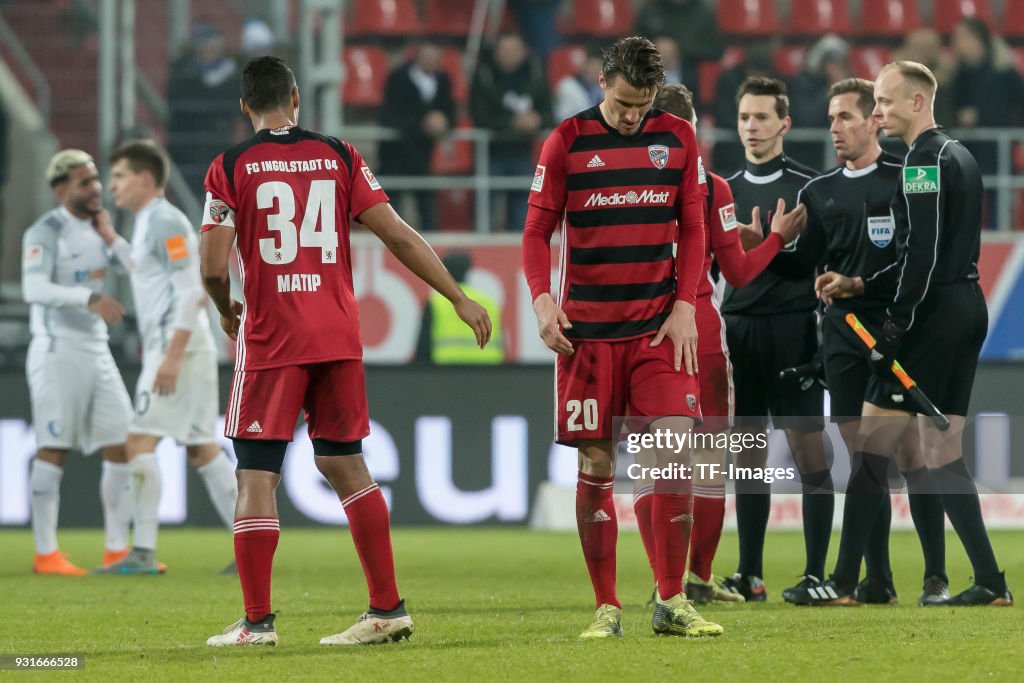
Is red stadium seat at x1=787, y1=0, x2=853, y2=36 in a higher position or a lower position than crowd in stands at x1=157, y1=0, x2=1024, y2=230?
higher

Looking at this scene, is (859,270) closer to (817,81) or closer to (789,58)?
(817,81)

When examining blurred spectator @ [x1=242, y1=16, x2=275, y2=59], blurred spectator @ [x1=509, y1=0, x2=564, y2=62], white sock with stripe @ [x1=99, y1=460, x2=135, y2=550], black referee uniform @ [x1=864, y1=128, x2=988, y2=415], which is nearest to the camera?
black referee uniform @ [x1=864, y1=128, x2=988, y2=415]

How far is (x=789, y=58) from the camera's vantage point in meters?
17.5

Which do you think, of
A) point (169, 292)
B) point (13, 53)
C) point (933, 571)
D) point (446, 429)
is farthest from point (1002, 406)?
point (13, 53)

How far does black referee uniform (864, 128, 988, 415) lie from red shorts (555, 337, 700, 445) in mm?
1349

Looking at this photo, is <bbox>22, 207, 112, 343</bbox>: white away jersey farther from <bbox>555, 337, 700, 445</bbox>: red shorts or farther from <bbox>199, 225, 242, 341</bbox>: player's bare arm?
<bbox>555, 337, 700, 445</bbox>: red shorts

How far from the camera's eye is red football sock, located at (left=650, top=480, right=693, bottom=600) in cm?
543

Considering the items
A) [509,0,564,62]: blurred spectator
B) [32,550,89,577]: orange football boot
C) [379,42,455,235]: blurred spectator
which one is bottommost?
[32,550,89,577]: orange football boot

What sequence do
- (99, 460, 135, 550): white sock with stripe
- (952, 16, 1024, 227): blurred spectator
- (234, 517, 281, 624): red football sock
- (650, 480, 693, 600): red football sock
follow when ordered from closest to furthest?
(234, 517, 281, 624): red football sock < (650, 480, 693, 600): red football sock < (99, 460, 135, 550): white sock with stripe < (952, 16, 1024, 227): blurred spectator

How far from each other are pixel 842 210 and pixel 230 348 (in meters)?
7.30

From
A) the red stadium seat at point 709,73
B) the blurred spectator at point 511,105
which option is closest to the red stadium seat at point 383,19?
the blurred spectator at point 511,105

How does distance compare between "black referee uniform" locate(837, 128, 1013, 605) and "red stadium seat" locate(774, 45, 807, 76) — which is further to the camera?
"red stadium seat" locate(774, 45, 807, 76)

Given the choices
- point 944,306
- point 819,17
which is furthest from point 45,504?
point 819,17
